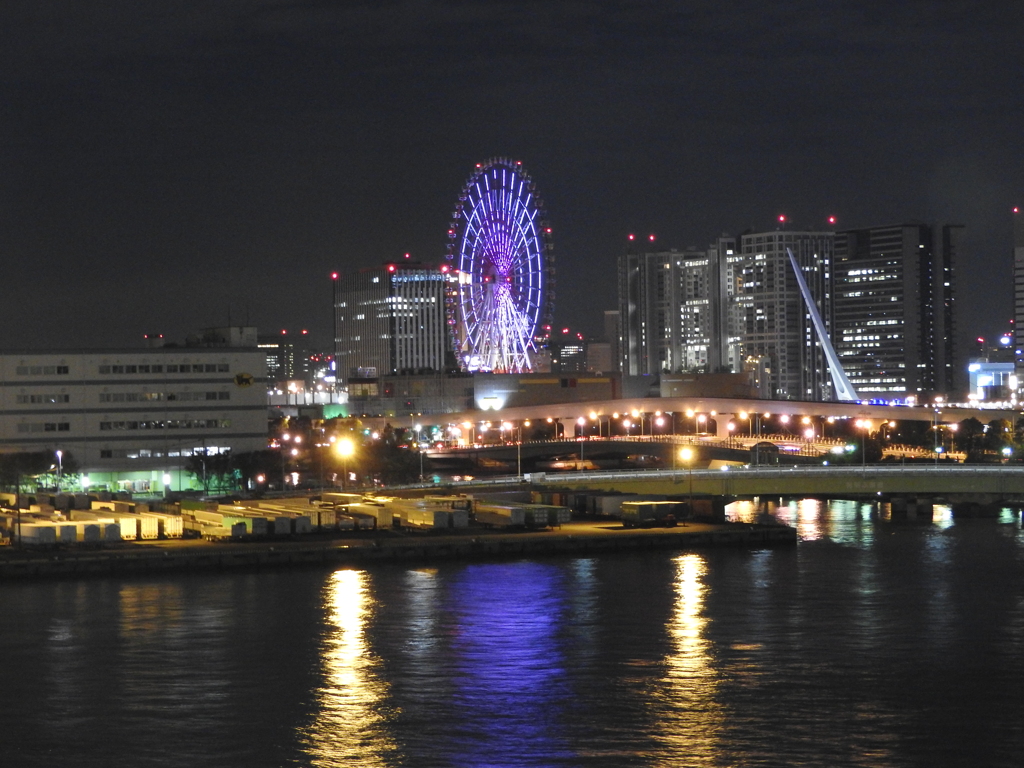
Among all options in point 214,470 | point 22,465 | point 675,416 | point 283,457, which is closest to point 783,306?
point 675,416

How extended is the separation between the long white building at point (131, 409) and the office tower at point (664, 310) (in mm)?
74618

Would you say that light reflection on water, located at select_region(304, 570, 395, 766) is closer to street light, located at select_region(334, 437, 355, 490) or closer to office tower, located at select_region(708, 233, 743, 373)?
street light, located at select_region(334, 437, 355, 490)

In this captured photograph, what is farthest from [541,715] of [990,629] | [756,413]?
[756,413]

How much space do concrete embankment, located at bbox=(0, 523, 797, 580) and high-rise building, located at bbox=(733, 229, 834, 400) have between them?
77.6 meters

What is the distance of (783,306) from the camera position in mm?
110188

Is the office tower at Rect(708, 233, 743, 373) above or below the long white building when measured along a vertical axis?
above

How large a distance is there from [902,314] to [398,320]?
3706 cm

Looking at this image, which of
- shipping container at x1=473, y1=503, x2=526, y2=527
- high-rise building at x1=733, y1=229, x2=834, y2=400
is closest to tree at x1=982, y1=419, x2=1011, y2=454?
shipping container at x1=473, y1=503, x2=526, y2=527

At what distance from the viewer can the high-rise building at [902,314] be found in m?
111

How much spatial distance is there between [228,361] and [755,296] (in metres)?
73.4

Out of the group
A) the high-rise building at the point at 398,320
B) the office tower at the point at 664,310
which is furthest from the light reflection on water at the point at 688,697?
the office tower at the point at 664,310

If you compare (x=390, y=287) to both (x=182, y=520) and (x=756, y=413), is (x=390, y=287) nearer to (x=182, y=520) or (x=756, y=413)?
(x=756, y=413)

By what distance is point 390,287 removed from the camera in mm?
110625

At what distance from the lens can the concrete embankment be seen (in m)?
26.0
